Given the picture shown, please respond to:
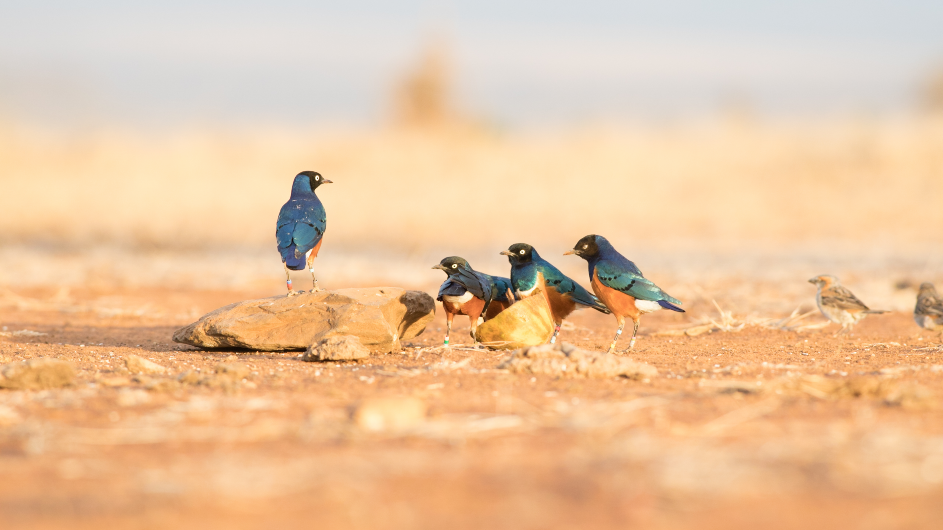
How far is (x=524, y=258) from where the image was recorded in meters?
7.02

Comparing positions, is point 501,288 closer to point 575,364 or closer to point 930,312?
point 575,364

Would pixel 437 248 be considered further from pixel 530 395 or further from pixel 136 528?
pixel 136 528

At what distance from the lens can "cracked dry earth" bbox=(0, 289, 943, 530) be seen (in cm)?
284

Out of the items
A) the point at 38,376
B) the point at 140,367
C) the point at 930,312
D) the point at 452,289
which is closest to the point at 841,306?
the point at 930,312

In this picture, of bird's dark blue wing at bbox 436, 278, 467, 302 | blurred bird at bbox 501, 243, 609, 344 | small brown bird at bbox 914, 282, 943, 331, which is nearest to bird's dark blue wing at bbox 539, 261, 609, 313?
blurred bird at bbox 501, 243, 609, 344

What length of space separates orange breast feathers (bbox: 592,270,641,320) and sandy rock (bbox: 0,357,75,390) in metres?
3.60

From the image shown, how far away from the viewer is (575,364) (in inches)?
199

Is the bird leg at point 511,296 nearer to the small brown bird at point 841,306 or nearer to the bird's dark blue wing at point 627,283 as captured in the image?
the bird's dark blue wing at point 627,283

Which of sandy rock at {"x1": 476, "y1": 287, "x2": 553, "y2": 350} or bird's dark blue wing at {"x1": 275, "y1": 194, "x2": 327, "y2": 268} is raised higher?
bird's dark blue wing at {"x1": 275, "y1": 194, "x2": 327, "y2": 268}

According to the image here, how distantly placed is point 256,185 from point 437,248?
19.0ft

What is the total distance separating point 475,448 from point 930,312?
5.46m

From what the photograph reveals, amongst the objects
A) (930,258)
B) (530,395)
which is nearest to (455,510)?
(530,395)

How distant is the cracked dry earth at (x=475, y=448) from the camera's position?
284 cm

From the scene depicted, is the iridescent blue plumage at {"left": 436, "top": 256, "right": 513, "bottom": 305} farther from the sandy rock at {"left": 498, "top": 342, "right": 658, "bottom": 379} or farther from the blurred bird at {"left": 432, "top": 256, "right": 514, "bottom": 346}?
the sandy rock at {"left": 498, "top": 342, "right": 658, "bottom": 379}
